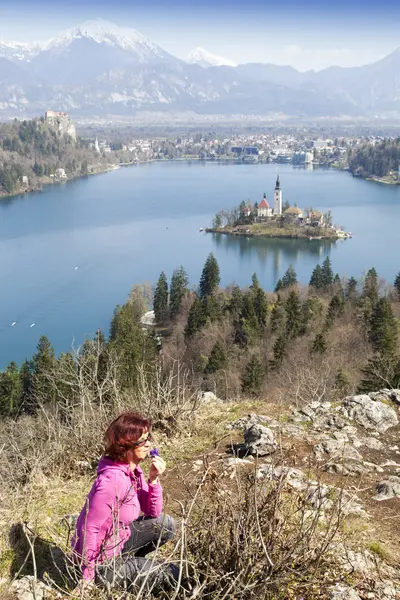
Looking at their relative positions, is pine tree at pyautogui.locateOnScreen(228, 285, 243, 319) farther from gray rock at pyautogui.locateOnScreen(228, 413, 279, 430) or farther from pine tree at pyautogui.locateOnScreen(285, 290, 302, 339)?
gray rock at pyautogui.locateOnScreen(228, 413, 279, 430)

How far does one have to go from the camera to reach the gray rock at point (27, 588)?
4.88 feet

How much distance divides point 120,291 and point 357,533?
65.5 feet

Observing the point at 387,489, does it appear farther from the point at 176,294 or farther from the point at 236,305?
the point at 176,294

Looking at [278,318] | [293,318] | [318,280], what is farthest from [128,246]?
[293,318]

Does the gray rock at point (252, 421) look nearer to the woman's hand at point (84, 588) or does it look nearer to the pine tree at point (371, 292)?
Answer: the woman's hand at point (84, 588)

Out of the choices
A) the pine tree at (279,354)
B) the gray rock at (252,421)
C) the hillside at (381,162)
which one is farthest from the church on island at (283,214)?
the gray rock at (252,421)

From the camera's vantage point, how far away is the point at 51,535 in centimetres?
180

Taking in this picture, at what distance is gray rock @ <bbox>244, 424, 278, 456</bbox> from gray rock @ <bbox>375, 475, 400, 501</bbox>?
450 millimetres

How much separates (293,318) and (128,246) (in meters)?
16.5

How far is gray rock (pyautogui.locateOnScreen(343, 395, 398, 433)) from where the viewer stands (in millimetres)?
2961

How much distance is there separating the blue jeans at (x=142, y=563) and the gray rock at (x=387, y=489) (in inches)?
37.7

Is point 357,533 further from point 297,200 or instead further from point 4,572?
point 297,200

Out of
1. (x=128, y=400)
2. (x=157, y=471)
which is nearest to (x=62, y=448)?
(x=128, y=400)

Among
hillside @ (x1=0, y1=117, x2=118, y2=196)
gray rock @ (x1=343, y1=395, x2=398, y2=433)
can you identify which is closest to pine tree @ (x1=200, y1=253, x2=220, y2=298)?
gray rock @ (x1=343, y1=395, x2=398, y2=433)
